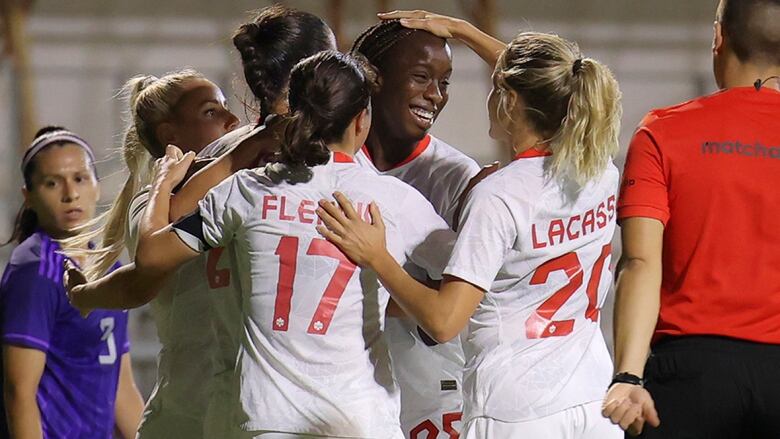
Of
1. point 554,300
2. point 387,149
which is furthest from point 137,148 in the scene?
point 554,300

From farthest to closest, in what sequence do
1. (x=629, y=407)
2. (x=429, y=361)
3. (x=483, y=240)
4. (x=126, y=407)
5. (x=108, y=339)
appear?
(x=126, y=407) → (x=108, y=339) → (x=429, y=361) → (x=483, y=240) → (x=629, y=407)

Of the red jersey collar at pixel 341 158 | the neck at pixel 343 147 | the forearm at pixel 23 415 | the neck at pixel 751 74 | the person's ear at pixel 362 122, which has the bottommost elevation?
the forearm at pixel 23 415

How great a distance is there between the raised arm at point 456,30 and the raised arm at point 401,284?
2.70 ft

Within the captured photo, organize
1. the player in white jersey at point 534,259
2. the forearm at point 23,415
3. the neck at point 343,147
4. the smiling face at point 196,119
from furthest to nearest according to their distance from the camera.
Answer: the forearm at point 23,415
the smiling face at point 196,119
the neck at point 343,147
the player in white jersey at point 534,259

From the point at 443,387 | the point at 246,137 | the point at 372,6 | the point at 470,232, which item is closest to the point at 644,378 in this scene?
the point at 470,232

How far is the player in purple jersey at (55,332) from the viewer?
3.98m

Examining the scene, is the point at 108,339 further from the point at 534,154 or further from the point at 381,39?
the point at 534,154

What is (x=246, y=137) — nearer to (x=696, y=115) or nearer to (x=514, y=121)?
(x=514, y=121)

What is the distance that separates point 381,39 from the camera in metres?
3.46

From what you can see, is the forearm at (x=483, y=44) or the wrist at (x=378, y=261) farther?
the forearm at (x=483, y=44)

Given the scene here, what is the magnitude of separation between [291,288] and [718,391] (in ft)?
3.03

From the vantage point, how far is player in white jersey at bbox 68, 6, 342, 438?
2891 mm

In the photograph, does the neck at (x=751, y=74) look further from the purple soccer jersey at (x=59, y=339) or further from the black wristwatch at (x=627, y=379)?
the purple soccer jersey at (x=59, y=339)

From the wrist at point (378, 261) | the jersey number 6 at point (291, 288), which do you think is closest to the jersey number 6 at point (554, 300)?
the wrist at point (378, 261)
